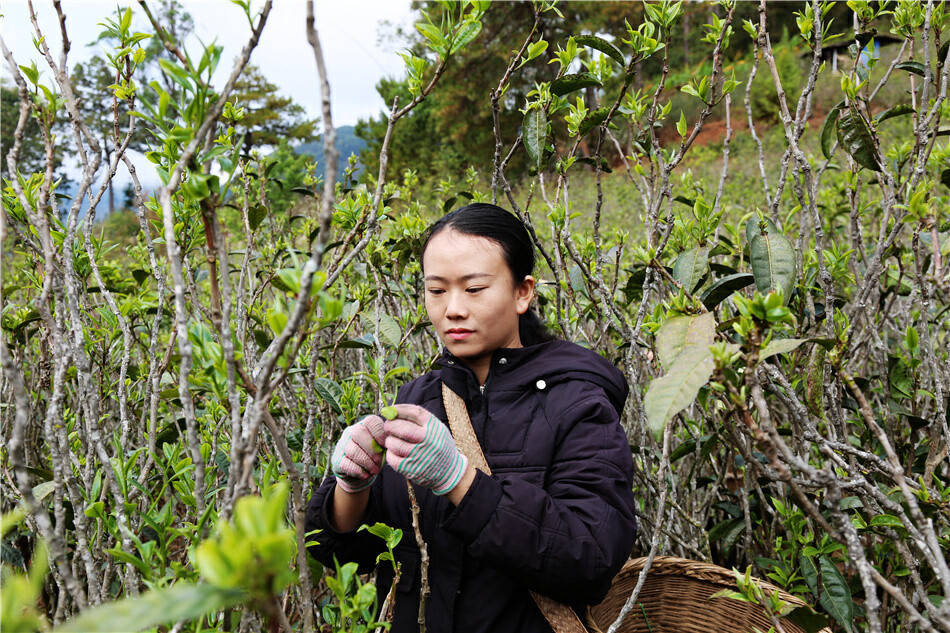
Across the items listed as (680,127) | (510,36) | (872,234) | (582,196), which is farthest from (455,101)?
(680,127)

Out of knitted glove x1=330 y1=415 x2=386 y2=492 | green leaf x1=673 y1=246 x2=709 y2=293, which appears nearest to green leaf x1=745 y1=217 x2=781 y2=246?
green leaf x1=673 y1=246 x2=709 y2=293

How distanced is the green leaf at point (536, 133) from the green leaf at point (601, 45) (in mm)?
217

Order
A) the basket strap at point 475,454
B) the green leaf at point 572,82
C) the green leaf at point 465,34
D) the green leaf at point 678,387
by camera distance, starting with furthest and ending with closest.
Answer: the green leaf at point 572,82, the basket strap at point 475,454, the green leaf at point 465,34, the green leaf at point 678,387

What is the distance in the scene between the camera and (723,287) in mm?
1429

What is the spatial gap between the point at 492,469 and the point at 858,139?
122cm

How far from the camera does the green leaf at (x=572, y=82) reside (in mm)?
1763

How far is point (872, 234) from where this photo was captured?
151 inches

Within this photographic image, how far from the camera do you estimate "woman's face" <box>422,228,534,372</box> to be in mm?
1560

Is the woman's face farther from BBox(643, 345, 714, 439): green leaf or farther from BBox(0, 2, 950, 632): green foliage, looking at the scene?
BBox(643, 345, 714, 439): green leaf

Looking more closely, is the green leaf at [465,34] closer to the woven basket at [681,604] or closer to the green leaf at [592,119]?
the green leaf at [592,119]

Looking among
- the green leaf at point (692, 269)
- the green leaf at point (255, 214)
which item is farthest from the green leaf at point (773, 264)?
the green leaf at point (255, 214)

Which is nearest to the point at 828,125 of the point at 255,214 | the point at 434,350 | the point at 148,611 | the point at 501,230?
the point at 501,230

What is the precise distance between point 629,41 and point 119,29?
1.22 m

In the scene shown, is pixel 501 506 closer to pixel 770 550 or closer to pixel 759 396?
pixel 759 396
